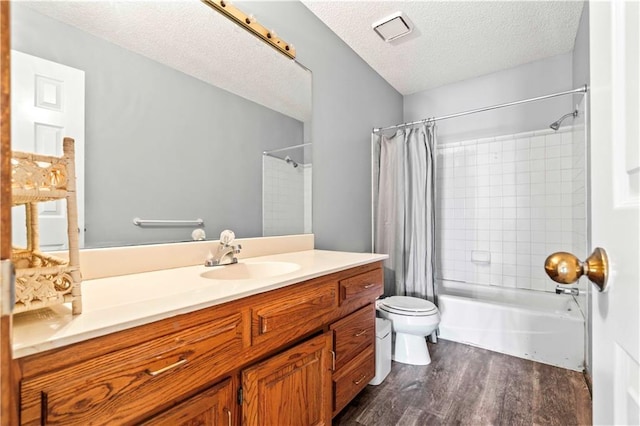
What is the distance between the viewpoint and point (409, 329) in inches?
78.7

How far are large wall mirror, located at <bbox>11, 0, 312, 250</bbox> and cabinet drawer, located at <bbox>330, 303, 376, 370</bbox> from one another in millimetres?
645

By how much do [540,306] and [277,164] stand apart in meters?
2.45

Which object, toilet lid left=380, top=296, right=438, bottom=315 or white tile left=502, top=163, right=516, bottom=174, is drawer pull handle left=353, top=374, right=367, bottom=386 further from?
white tile left=502, top=163, right=516, bottom=174

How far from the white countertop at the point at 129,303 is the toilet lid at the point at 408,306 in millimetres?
1028

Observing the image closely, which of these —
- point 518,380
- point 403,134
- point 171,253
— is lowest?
point 518,380

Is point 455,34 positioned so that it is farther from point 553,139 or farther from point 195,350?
point 195,350

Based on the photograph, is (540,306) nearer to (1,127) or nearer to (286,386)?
(286,386)

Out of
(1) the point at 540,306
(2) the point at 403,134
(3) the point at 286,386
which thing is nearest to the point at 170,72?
(3) the point at 286,386

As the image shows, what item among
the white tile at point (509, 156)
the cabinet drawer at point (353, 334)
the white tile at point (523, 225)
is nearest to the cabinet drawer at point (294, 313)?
the cabinet drawer at point (353, 334)

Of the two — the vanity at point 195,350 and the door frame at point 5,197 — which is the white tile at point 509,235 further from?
the door frame at point 5,197

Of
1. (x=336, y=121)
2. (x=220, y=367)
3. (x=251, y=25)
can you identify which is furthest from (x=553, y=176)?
(x=220, y=367)

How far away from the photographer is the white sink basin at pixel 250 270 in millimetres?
1258

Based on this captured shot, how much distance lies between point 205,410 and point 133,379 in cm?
24

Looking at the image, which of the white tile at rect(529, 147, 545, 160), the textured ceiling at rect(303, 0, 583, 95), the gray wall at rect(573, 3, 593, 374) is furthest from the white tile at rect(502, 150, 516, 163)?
the textured ceiling at rect(303, 0, 583, 95)
